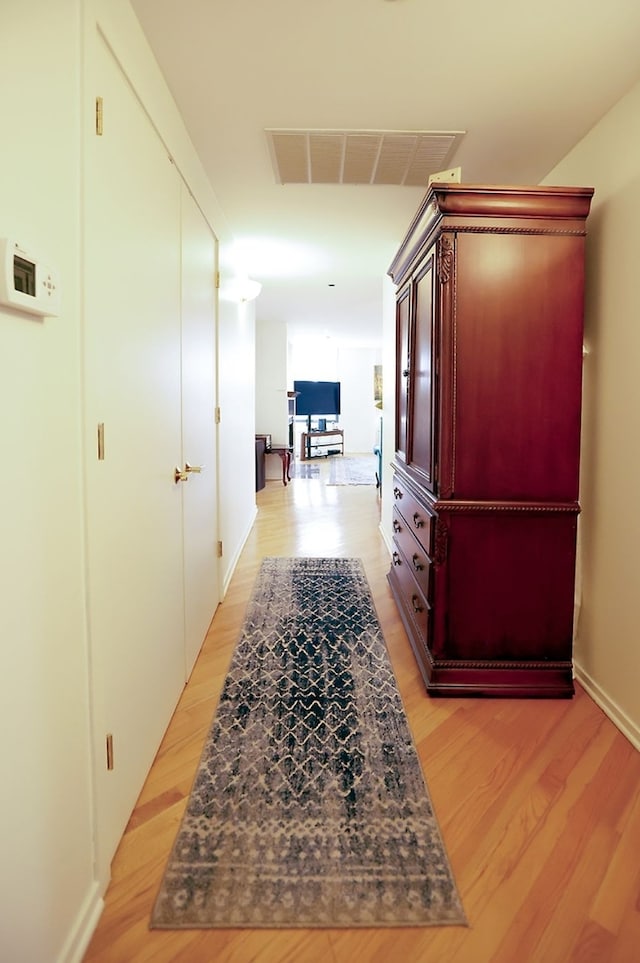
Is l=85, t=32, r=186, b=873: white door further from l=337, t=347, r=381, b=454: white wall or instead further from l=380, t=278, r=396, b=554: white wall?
l=337, t=347, r=381, b=454: white wall

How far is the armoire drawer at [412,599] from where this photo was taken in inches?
94.3

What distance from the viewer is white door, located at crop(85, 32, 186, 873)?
1.31 meters

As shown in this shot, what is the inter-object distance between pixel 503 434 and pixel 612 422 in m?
0.45

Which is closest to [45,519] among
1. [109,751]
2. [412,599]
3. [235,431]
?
[109,751]

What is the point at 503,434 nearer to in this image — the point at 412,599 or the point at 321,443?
the point at 412,599

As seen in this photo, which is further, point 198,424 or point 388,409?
point 388,409

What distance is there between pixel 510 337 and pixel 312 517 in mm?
3896

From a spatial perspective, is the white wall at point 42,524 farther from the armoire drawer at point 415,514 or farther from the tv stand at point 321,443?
the tv stand at point 321,443

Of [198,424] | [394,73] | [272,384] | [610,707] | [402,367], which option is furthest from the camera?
[272,384]

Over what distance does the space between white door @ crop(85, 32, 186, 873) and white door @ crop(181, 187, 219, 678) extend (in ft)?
0.70

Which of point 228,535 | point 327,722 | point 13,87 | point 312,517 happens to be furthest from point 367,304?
point 13,87

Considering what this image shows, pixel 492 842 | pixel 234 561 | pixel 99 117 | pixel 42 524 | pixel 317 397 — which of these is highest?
pixel 317 397

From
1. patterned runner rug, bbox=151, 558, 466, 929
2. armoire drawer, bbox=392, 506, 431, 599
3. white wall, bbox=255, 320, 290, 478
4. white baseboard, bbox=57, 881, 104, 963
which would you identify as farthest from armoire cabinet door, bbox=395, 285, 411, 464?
white wall, bbox=255, 320, 290, 478

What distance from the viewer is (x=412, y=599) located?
8.94ft
